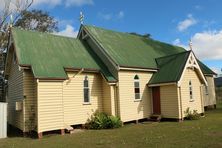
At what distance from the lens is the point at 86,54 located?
21.4 meters

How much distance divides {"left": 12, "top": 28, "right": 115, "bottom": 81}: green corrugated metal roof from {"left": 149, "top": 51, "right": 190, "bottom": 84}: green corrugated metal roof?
4.46 metres

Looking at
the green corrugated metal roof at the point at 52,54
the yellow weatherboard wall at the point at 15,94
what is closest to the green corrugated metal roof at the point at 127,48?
the green corrugated metal roof at the point at 52,54

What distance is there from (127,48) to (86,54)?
178 inches

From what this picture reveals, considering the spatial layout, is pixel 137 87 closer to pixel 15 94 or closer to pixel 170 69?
pixel 170 69

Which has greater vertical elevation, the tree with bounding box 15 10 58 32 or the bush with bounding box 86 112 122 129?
the tree with bounding box 15 10 58 32

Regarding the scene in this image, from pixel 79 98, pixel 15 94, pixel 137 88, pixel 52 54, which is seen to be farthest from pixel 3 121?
pixel 137 88

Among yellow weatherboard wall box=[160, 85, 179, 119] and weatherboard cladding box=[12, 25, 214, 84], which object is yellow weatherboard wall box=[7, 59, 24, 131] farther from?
yellow weatherboard wall box=[160, 85, 179, 119]

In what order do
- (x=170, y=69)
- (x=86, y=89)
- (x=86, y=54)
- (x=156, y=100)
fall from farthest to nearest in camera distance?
(x=156, y=100)
(x=170, y=69)
(x=86, y=54)
(x=86, y=89)

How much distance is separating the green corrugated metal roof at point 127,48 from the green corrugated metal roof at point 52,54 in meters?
1.34

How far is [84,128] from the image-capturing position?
18781 millimetres

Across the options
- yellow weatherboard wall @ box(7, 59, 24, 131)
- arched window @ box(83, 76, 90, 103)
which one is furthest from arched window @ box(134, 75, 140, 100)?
yellow weatherboard wall @ box(7, 59, 24, 131)

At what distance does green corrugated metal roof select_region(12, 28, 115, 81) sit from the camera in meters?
16.8

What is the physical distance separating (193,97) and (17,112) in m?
14.5

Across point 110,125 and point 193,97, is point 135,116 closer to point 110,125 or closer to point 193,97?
point 110,125
